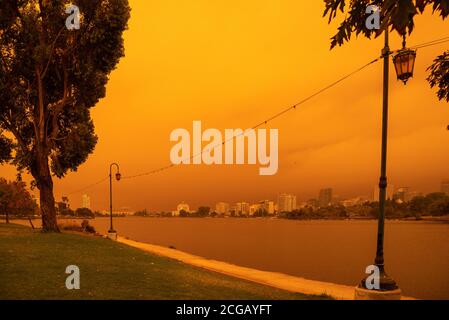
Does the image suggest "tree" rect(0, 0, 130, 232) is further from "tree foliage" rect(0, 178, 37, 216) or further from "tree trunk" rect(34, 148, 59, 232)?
"tree foliage" rect(0, 178, 37, 216)

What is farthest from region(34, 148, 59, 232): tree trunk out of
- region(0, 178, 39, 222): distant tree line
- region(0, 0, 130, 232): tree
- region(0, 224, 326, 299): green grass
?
region(0, 178, 39, 222): distant tree line

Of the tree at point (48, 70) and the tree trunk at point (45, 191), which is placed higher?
the tree at point (48, 70)

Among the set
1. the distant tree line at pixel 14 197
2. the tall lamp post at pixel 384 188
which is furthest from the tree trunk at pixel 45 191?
the distant tree line at pixel 14 197

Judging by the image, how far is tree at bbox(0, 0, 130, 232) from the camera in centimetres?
2555

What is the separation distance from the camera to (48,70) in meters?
27.6

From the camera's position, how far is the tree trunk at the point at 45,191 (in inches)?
1004

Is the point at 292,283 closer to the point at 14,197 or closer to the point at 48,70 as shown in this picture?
the point at 48,70

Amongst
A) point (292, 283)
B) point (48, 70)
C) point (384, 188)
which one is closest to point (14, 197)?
point (48, 70)

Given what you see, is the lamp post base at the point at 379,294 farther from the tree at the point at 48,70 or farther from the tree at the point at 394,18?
the tree at the point at 48,70

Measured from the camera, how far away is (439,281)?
3825 cm

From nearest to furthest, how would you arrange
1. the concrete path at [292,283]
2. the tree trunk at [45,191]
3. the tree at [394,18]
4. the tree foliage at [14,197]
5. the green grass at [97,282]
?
the tree at [394,18], the green grass at [97,282], the concrete path at [292,283], the tree trunk at [45,191], the tree foliage at [14,197]

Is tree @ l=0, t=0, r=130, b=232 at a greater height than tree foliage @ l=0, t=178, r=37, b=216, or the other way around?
tree @ l=0, t=0, r=130, b=232
